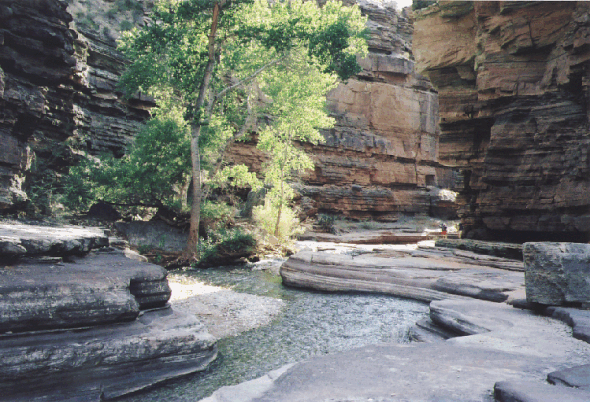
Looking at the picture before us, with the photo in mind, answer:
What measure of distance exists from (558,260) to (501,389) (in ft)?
9.14

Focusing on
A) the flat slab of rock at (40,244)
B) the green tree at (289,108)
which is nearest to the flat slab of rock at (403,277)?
the flat slab of rock at (40,244)

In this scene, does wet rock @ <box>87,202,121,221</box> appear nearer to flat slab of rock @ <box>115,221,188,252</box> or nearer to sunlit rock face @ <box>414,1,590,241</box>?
flat slab of rock @ <box>115,221,188,252</box>

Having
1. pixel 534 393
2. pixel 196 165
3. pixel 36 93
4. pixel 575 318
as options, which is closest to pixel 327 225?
pixel 196 165

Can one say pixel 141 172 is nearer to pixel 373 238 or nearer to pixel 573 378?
pixel 373 238

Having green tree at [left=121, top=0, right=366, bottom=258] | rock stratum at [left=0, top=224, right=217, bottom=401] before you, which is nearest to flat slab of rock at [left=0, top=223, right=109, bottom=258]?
rock stratum at [left=0, top=224, right=217, bottom=401]

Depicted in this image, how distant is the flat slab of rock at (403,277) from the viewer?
6359mm

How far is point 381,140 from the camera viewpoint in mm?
31891

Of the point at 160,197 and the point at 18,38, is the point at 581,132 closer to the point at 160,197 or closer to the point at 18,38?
the point at 160,197

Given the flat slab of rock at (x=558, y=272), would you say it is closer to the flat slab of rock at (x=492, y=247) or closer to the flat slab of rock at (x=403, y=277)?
the flat slab of rock at (x=403, y=277)

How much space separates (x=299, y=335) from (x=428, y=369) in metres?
2.45

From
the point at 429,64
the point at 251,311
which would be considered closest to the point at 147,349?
the point at 251,311

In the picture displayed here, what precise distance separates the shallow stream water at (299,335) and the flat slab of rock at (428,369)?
97 centimetres

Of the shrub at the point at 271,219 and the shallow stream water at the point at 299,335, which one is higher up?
the shrub at the point at 271,219

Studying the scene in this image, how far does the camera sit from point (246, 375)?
3678 millimetres
